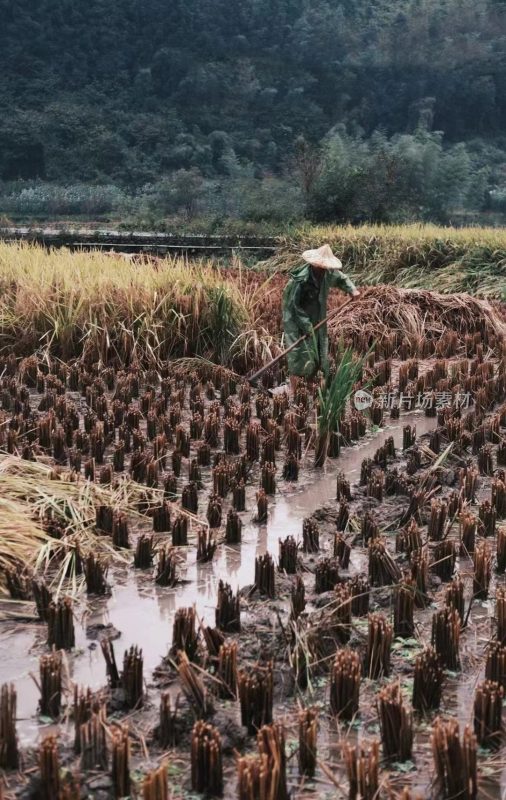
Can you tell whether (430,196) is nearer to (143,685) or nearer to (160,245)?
(160,245)

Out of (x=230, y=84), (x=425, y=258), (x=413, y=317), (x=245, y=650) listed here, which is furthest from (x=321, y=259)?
(x=230, y=84)

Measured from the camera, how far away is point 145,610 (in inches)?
143

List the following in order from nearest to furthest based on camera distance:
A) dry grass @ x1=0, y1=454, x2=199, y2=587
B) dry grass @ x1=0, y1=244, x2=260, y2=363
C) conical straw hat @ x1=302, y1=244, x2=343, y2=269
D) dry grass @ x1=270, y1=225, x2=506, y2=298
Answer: dry grass @ x1=0, y1=454, x2=199, y2=587
conical straw hat @ x1=302, y1=244, x2=343, y2=269
dry grass @ x1=0, y1=244, x2=260, y2=363
dry grass @ x1=270, y1=225, x2=506, y2=298

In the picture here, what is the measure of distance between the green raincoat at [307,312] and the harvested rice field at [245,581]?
13.3 inches

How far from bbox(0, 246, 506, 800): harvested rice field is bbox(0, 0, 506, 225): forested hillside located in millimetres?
29299

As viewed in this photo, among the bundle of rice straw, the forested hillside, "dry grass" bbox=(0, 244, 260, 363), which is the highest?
the forested hillside

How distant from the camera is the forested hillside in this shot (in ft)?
123

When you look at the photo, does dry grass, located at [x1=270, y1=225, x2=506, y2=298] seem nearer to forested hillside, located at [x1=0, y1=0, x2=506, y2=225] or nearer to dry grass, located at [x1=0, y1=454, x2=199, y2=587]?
dry grass, located at [x1=0, y1=454, x2=199, y2=587]

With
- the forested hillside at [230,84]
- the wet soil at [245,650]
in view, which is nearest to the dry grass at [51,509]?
the wet soil at [245,650]

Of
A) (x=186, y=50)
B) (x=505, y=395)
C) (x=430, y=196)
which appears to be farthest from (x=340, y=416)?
(x=186, y=50)

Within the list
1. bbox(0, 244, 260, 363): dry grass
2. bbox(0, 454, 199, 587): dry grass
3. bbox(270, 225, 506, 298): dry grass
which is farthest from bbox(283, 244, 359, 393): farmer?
bbox(270, 225, 506, 298): dry grass

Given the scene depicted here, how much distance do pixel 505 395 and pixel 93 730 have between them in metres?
5.47

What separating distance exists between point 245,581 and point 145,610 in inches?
19.2

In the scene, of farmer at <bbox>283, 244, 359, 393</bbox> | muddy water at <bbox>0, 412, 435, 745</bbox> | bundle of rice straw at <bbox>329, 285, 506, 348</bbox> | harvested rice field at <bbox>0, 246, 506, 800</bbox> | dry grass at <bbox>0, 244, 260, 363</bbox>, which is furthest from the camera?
bundle of rice straw at <bbox>329, 285, 506, 348</bbox>
